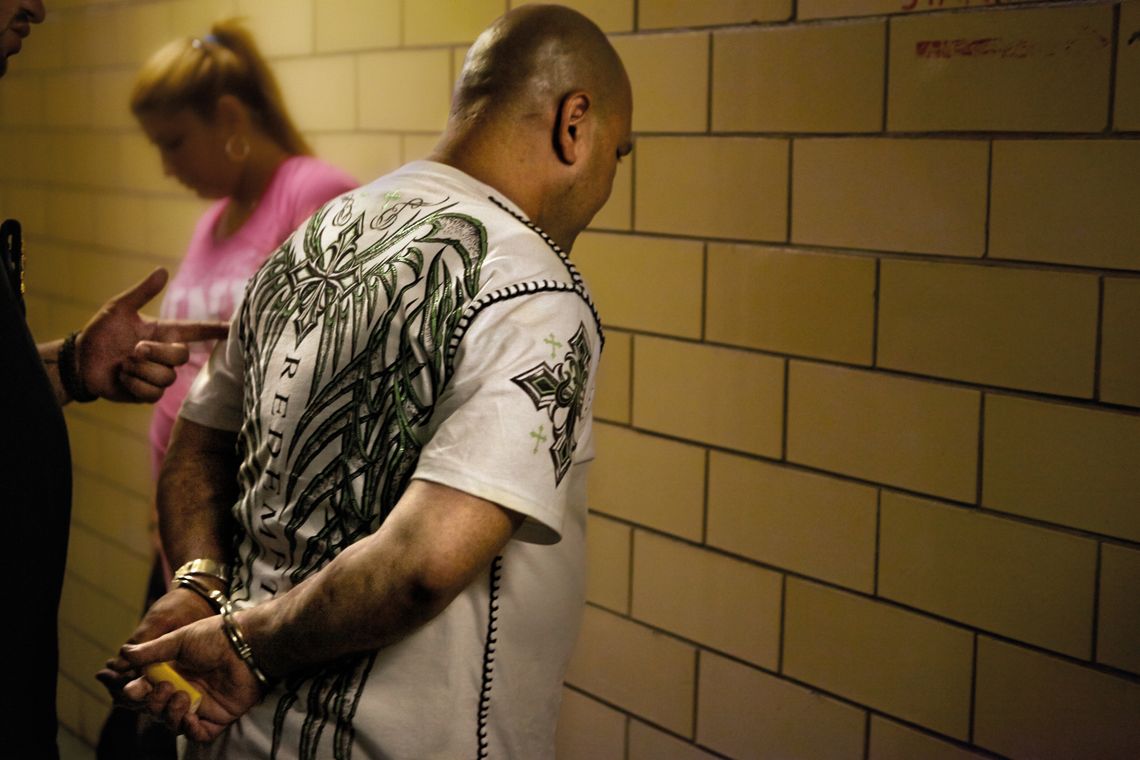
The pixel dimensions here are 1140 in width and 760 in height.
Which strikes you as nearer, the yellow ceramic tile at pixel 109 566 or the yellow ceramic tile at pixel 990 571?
the yellow ceramic tile at pixel 990 571

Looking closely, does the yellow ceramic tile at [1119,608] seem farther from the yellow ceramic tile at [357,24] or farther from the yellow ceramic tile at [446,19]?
the yellow ceramic tile at [357,24]

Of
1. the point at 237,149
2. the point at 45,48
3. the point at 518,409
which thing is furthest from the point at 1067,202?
the point at 45,48

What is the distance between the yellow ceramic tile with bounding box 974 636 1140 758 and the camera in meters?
1.56

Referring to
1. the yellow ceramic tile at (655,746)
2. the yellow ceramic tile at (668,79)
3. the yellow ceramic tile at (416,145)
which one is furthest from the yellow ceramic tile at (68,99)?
the yellow ceramic tile at (655,746)

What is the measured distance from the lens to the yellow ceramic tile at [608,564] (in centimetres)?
226

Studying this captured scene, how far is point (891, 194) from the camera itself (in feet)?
5.73

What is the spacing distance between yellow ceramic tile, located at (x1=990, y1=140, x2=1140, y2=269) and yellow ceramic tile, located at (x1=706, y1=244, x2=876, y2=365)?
0.77 feet

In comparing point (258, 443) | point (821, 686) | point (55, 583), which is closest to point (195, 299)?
point (55, 583)

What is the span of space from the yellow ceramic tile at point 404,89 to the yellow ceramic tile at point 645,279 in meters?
0.54

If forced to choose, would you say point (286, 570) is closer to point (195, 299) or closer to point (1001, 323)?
point (1001, 323)

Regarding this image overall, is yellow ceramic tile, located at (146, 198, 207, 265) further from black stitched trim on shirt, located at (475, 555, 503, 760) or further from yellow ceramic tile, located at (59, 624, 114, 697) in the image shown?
black stitched trim on shirt, located at (475, 555, 503, 760)

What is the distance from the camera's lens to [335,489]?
1.30 m

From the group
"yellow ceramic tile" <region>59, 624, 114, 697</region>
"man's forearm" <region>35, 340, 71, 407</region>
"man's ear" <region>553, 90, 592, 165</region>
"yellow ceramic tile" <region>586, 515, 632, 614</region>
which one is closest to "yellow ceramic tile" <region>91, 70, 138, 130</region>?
"yellow ceramic tile" <region>59, 624, 114, 697</region>

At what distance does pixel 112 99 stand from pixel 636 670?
271 cm
